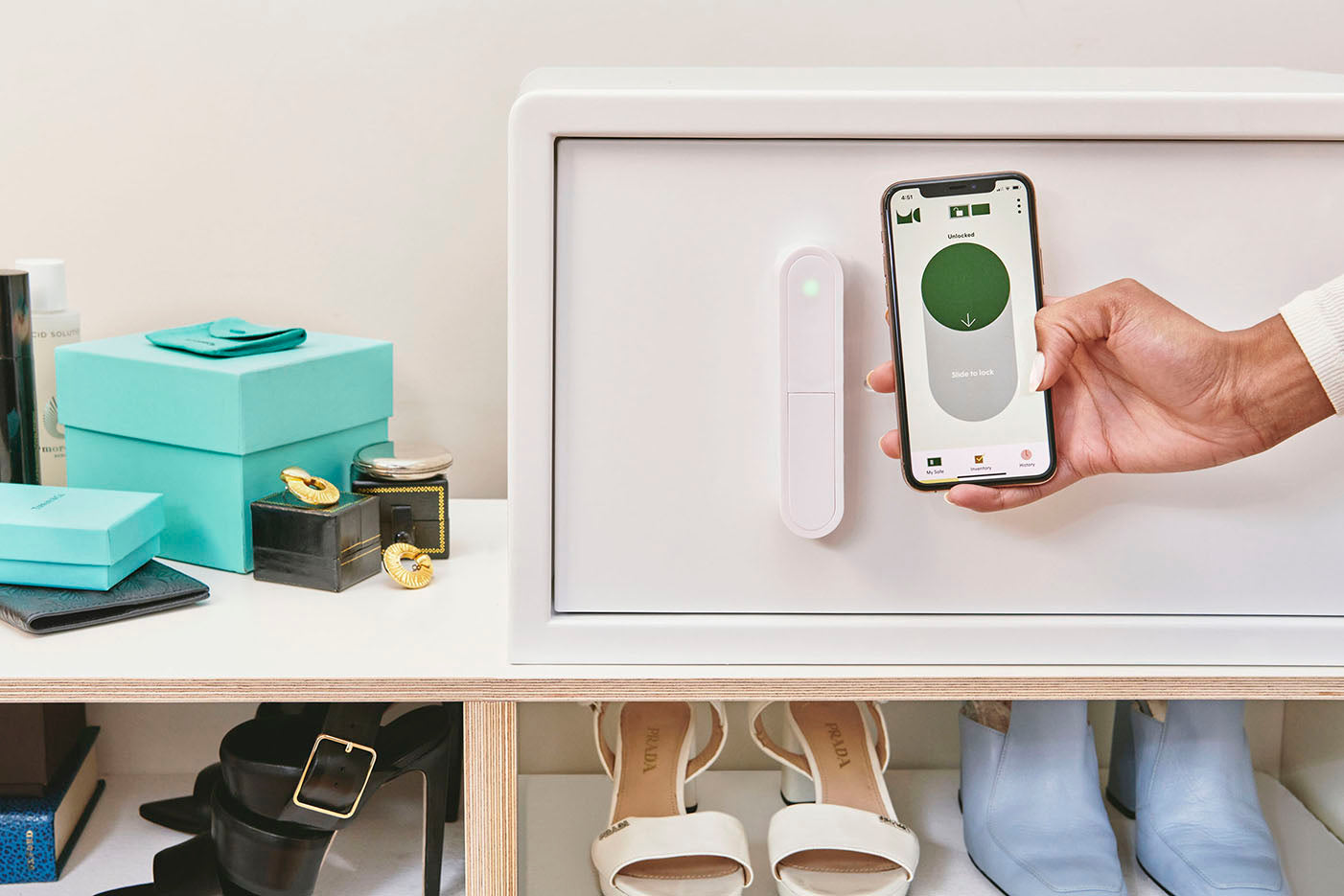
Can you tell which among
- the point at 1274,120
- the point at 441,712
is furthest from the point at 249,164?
the point at 1274,120

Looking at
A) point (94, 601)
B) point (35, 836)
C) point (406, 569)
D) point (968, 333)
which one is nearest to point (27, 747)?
point (35, 836)

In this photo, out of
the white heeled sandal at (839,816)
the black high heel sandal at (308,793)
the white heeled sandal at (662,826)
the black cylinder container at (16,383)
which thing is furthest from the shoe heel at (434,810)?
the black cylinder container at (16,383)

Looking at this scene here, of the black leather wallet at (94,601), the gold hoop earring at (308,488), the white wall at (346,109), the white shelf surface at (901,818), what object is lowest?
the white shelf surface at (901,818)

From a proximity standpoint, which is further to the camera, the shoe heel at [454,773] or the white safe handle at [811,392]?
the shoe heel at [454,773]

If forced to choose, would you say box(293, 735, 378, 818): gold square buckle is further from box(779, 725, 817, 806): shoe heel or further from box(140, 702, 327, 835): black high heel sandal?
box(779, 725, 817, 806): shoe heel

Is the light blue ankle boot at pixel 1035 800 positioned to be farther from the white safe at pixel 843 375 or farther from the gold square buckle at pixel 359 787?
the gold square buckle at pixel 359 787

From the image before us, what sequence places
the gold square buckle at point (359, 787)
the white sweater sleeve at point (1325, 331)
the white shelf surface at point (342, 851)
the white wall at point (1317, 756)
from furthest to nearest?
1. the white wall at point (1317, 756)
2. the white shelf surface at point (342, 851)
3. the gold square buckle at point (359, 787)
4. the white sweater sleeve at point (1325, 331)

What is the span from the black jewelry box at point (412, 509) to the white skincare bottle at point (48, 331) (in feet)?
0.77

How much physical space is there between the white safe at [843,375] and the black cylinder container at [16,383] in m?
0.39

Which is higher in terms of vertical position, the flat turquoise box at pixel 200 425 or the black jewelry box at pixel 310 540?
the flat turquoise box at pixel 200 425

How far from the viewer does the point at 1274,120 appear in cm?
57

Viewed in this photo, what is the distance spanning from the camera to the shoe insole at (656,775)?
69 centimetres

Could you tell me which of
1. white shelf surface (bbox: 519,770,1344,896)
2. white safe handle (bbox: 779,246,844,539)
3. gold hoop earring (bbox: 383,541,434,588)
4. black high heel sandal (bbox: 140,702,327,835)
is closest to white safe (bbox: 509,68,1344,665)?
white safe handle (bbox: 779,246,844,539)

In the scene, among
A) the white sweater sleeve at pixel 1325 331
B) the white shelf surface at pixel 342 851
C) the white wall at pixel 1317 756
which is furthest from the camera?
the white wall at pixel 1317 756
